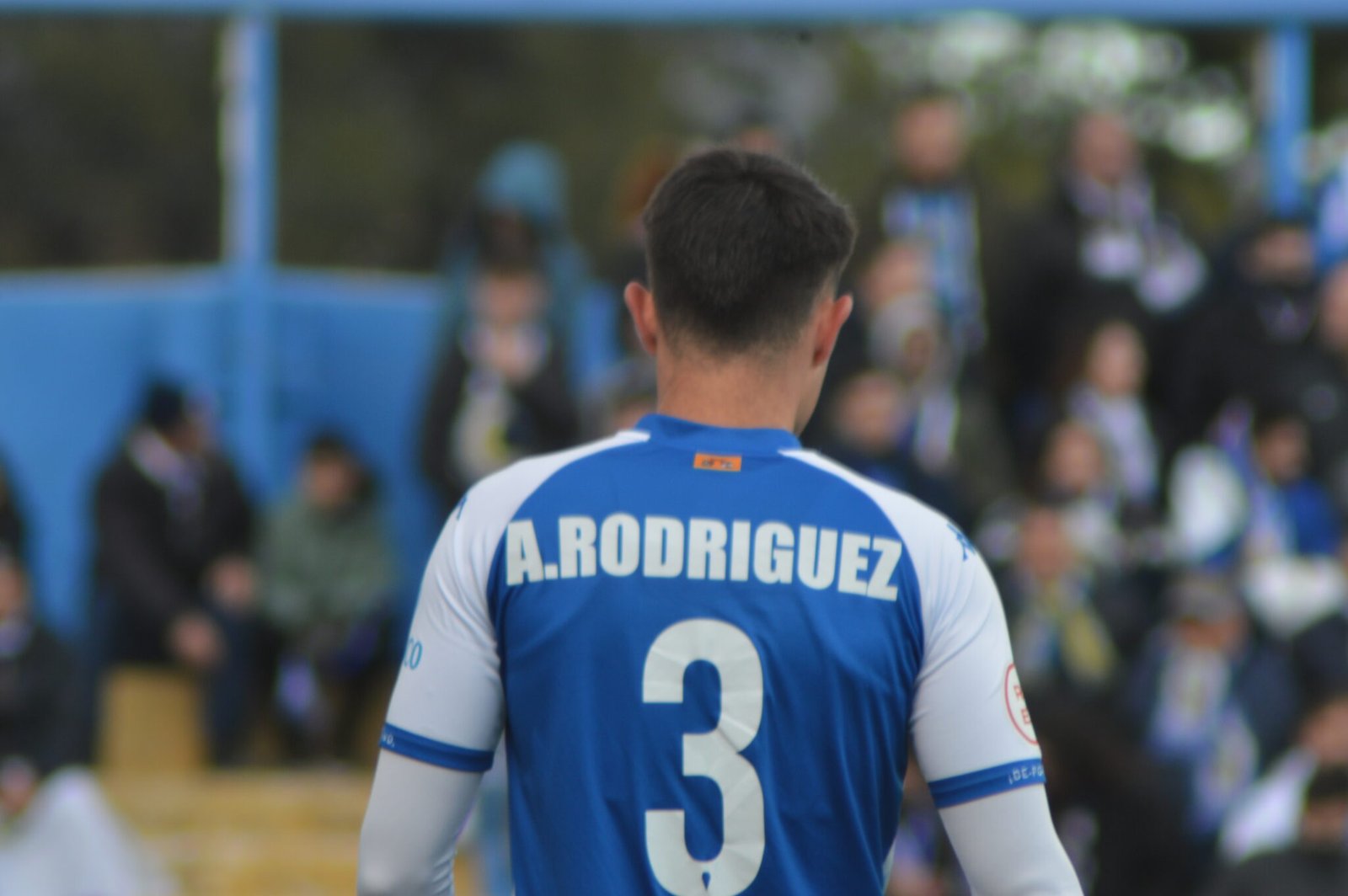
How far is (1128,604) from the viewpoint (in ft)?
24.5

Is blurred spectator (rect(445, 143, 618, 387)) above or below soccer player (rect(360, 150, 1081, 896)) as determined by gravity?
above

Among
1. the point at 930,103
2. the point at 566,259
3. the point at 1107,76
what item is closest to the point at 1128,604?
the point at 930,103

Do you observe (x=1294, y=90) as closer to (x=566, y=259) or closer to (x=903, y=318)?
(x=903, y=318)

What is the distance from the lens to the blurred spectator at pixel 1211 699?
721cm

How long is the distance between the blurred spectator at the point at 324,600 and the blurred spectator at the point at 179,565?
0.15 metres

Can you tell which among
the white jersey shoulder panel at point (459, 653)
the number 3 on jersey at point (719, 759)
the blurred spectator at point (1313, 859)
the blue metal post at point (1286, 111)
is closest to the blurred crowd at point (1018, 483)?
the blurred spectator at point (1313, 859)

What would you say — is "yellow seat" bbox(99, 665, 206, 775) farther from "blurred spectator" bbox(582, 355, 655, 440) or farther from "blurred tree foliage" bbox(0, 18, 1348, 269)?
"blurred tree foliage" bbox(0, 18, 1348, 269)

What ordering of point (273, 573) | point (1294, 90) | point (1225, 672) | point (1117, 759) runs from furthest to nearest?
point (1294, 90)
point (273, 573)
point (1225, 672)
point (1117, 759)

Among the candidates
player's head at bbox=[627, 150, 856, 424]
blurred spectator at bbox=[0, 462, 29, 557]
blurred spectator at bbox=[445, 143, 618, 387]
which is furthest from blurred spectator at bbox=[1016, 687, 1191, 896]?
player's head at bbox=[627, 150, 856, 424]

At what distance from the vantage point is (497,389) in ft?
24.3

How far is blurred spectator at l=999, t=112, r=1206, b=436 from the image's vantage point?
7.88 m

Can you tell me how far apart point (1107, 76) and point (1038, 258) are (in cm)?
1810

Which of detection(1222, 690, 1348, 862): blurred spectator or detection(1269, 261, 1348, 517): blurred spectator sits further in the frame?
detection(1269, 261, 1348, 517): blurred spectator

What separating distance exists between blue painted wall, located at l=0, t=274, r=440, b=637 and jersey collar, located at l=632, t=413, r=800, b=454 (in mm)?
6201
